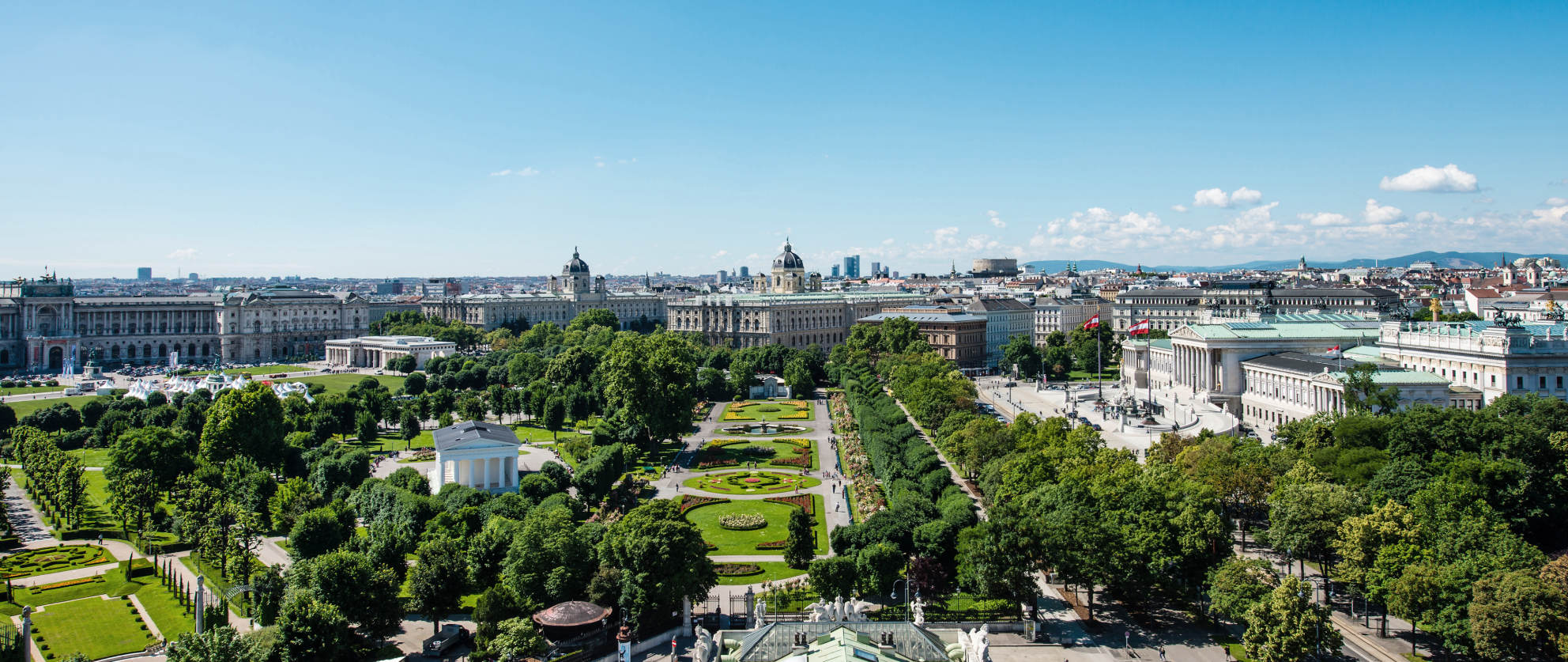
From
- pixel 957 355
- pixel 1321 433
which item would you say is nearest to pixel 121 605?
pixel 1321 433

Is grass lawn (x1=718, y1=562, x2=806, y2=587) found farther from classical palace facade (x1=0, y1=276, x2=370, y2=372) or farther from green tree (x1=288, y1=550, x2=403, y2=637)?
classical palace facade (x1=0, y1=276, x2=370, y2=372)

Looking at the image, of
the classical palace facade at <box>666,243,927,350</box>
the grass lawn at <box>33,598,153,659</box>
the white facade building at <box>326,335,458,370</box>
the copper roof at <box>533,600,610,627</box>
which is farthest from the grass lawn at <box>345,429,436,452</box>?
the classical palace facade at <box>666,243,927,350</box>

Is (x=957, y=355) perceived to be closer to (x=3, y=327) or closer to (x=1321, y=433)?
(x=1321, y=433)

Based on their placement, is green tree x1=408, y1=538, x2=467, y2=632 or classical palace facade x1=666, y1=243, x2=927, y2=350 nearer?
green tree x1=408, y1=538, x2=467, y2=632

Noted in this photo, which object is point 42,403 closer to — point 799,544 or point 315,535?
point 315,535

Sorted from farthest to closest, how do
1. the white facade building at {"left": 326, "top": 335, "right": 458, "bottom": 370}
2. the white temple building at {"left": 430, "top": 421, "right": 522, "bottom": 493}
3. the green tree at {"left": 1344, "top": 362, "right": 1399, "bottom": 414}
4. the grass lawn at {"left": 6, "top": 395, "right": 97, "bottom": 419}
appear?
the white facade building at {"left": 326, "top": 335, "right": 458, "bottom": 370}, the grass lawn at {"left": 6, "top": 395, "right": 97, "bottom": 419}, the green tree at {"left": 1344, "top": 362, "right": 1399, "bottom": 414}, the white temple building at {"left": 430, "top": 421, "right": 522, "bottom": 493}

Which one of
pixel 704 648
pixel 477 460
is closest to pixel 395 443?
pixel 477 460
